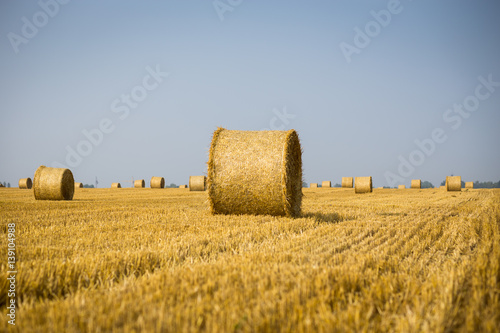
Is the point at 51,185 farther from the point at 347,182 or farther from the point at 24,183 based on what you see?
the point at 347,182

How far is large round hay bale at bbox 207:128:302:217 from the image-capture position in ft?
24.9

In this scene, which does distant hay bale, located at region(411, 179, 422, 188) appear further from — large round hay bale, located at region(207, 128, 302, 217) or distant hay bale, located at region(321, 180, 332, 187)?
large round hay bale, located at region(207, 128, 302, 217)

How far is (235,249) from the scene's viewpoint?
4.32m

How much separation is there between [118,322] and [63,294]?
112 centimetres

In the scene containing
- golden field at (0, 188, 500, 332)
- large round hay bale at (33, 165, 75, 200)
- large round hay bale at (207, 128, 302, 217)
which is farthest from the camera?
large round hay bale at (33, 165, 75, 200)

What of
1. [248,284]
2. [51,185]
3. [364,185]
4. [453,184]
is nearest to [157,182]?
[51,185]

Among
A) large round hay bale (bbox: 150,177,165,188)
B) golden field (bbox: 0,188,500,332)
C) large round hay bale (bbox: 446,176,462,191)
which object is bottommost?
golden field (bbox: 0,188,500,332)

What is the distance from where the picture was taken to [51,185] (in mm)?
15430

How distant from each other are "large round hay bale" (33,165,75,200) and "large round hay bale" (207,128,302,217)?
35.5 feet

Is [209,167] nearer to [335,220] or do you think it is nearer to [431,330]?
[335,220]

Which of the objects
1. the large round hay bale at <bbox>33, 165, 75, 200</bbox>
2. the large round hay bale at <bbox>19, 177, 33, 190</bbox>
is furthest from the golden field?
the large round hay bale at <bbox>19, 177, 33, 190</bbox>

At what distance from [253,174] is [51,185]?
1225 centimetres

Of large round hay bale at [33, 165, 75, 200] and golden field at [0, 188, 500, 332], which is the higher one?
large round hay bale at [33, 165, 75, 200]

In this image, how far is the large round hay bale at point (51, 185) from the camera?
1538 cm
